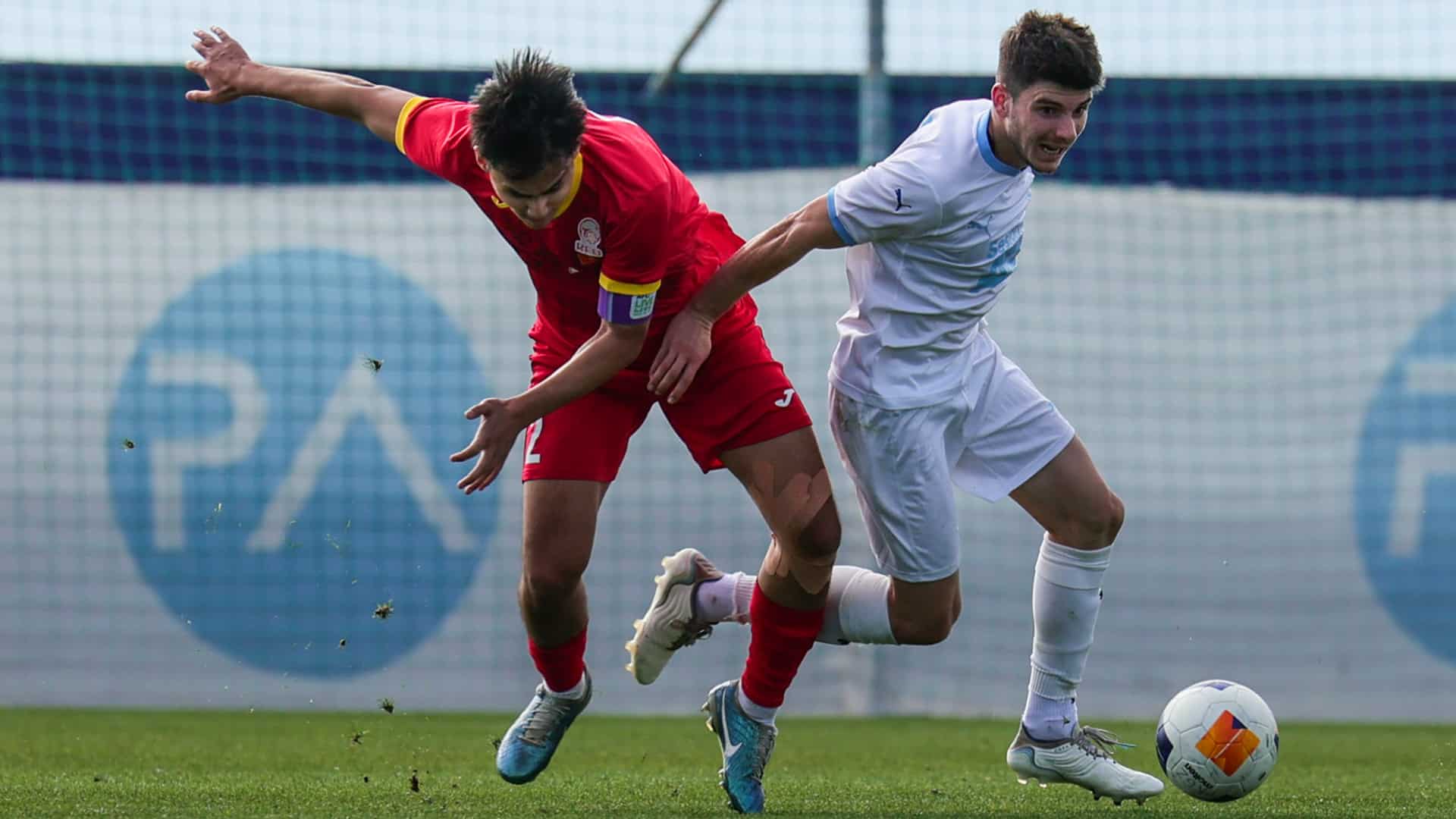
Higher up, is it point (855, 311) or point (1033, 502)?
point (855, 311)

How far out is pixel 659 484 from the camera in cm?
888

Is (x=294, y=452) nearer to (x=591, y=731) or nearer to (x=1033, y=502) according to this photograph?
(x=591, y=731)

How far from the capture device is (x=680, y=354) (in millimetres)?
4105

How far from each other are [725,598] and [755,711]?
48 cm

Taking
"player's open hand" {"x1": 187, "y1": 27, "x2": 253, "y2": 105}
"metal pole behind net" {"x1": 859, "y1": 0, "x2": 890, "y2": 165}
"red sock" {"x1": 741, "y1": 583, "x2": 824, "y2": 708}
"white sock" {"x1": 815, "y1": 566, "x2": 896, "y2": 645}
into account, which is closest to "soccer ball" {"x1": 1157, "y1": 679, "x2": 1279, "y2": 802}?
"white sock" {"x1": 815, "y1": 566, "x2": 896, "y2": 645}

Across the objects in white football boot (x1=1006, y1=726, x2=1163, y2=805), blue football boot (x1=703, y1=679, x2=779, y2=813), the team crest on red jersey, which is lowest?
white football boot (x1=1006, y1=726, x2=1163, y2=805)

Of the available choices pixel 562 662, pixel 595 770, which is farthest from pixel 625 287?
pixel 595 770

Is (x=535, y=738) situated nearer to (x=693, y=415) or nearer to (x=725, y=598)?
(x=725, y=598)

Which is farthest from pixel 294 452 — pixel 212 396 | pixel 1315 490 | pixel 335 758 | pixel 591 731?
pixel 1315 490

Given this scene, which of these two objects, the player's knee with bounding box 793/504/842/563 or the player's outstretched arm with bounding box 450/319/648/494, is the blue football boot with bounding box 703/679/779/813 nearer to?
the player's knee with bounding box 793/504/842/563

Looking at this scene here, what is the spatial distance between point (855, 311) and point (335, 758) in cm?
254

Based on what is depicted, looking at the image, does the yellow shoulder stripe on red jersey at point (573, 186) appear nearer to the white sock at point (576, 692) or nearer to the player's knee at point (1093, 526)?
the white sock at point (576, 692)

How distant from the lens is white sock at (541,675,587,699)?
4738 mm

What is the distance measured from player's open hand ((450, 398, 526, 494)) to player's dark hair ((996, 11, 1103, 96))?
4.93 ft
